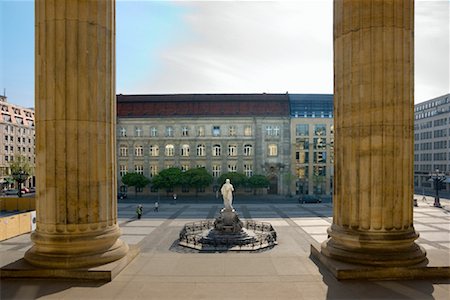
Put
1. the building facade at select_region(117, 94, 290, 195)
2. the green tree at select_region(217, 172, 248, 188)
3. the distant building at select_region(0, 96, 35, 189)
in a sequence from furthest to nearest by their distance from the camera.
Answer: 1. the distant building at select_region(0, 96, 35, 189)
2. the building facade at select_region(117, 94, 290, 195)
3. the green tree at select_region(217, 172, 248, 188)

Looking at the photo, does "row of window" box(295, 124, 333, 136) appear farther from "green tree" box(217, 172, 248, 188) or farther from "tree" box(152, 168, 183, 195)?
"tree" box(152, 168, 183, 195)

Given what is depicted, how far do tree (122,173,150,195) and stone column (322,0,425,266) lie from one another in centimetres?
5308

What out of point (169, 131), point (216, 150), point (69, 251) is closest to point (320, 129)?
point (216, 150)

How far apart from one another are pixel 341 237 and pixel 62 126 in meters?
8.46

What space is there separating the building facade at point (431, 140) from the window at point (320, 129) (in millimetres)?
30307

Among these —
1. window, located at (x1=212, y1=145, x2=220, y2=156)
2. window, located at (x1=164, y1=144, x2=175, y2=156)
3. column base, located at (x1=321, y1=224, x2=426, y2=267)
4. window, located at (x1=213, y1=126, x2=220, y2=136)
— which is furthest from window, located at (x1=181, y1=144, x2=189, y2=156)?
column base, located at (x1=321, y1=224, x2=426, y2=267)

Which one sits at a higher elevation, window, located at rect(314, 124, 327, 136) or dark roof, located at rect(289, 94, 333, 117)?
dark roof, located at rect(289, 94, 333, 117)

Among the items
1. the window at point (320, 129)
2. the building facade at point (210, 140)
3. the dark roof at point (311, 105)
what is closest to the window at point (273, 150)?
the building facade at point (210, 140)

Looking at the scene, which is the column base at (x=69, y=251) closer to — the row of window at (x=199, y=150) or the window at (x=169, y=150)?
the row of window at (x=199, y=150)

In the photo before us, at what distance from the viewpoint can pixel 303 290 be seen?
799 centimetres

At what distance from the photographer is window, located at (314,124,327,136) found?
64188 mm

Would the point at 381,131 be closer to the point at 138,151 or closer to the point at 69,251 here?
the point at 69,251

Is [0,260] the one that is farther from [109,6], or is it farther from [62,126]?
[109,6]

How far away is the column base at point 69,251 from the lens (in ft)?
28.4
